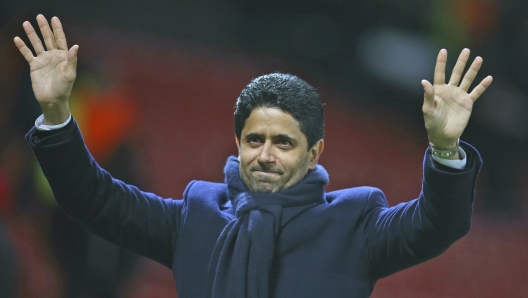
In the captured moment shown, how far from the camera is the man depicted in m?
1.42

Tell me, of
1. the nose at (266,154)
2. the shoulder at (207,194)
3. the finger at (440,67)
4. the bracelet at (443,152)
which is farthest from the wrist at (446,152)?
the shoulder at (207,194)

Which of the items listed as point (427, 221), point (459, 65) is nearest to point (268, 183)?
point (427, 221)

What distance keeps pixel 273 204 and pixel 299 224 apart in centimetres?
7

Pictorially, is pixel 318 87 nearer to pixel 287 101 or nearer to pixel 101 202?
pixel 287 101

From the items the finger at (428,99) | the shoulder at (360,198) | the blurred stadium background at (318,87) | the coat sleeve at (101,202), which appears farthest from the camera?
the blurred stadium background at (318,87)

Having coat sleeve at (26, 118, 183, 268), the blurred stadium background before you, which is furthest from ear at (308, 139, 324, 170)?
the blurred stadium background

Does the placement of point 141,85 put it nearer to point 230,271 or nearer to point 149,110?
point 149,110

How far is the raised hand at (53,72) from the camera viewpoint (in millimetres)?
1480

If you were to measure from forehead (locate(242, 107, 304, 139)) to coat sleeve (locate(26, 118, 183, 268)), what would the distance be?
26cm

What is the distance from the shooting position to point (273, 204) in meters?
1.54

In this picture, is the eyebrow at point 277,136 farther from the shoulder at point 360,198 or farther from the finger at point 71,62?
the finger at point 71,62

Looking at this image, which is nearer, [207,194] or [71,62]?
[71,62]

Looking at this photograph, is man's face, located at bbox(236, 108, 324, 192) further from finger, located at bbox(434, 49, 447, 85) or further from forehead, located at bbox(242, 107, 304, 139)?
finger, located at bbox(434, 49, 447, 85)

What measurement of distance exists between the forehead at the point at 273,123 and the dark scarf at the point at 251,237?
108 mm
